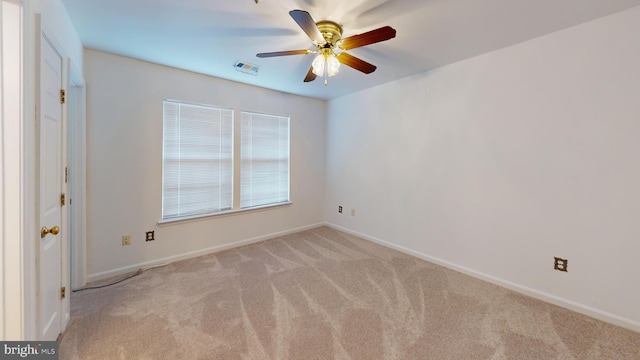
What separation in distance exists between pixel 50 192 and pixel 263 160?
248 cm

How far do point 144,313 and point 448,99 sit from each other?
3.79m

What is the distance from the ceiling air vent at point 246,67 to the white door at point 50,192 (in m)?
1.55

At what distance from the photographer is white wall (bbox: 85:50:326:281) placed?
2537 mm

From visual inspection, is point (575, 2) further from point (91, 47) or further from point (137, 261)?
point (137, 261)

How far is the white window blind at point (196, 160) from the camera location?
3.00 metres

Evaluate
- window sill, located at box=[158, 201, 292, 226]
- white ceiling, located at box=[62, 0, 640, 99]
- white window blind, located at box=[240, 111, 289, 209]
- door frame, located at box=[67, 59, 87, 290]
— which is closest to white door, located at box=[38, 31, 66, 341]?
white ceiling, located at box=[62, 0, 640, 99]

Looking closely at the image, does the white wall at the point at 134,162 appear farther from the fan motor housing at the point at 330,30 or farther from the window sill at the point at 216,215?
the fan motor housing at the point at 330,30

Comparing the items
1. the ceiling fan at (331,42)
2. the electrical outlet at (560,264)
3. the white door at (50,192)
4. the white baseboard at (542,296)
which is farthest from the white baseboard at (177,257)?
the electrical outlet at (560,264)

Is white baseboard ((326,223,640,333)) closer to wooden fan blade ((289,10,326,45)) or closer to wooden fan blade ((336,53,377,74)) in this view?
wooden fan blade ((336,53,377,74))

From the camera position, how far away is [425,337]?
5.87 ft

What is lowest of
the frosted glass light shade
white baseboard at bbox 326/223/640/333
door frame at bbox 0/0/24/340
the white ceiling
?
white baseboard at bbox 326/223/640/333

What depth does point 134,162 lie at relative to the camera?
2.75 metres

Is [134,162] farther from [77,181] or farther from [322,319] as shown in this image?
[322,319]

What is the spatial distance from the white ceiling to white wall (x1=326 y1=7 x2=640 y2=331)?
260 millimetres
